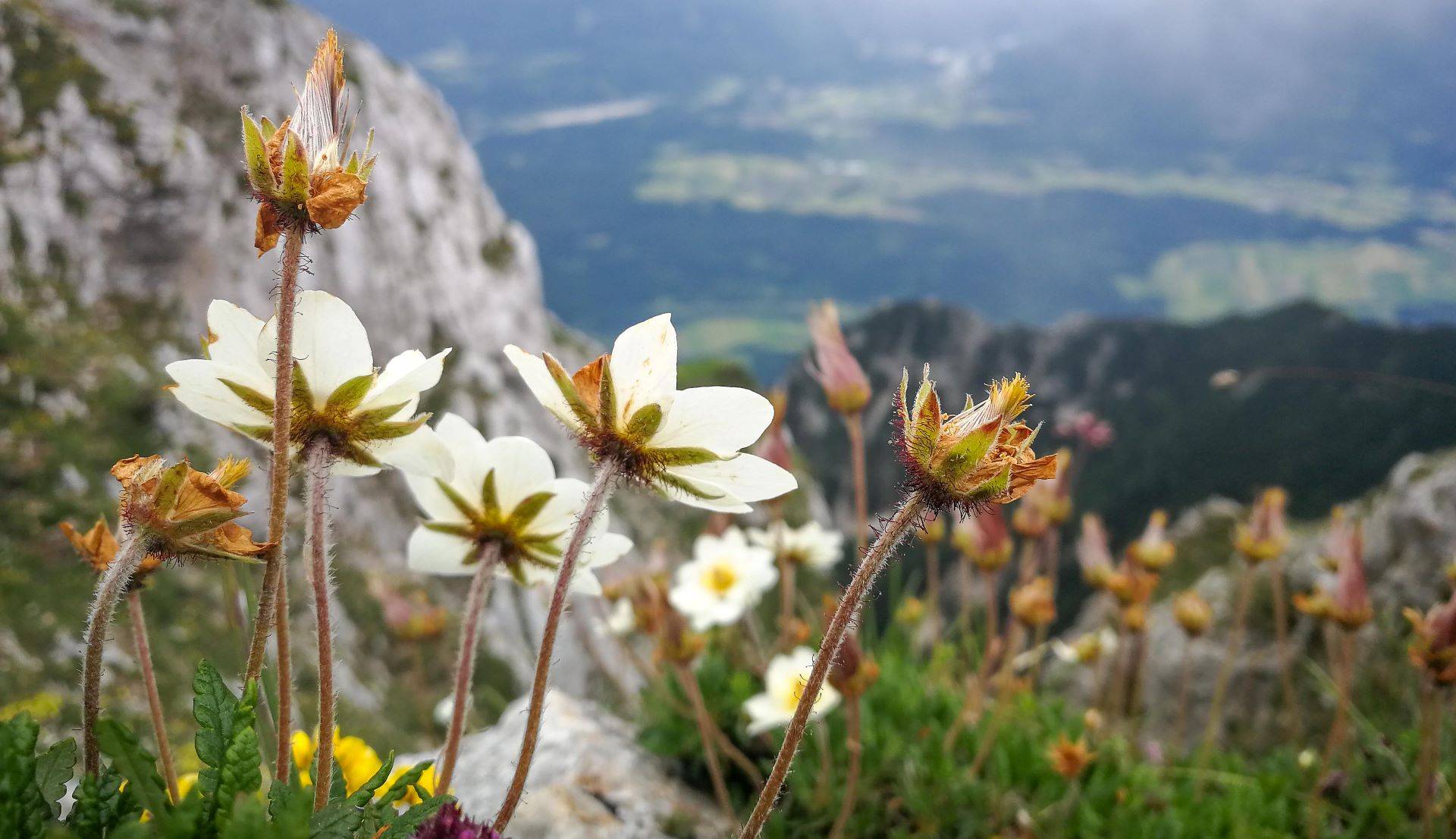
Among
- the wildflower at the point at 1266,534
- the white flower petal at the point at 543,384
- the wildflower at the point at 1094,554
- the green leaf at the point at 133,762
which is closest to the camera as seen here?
the green leaf at the point at 133,762

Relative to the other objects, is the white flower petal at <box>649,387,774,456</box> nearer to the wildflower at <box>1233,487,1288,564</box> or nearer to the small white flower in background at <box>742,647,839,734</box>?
the small white flower in background at <box>742,647,839,734</box>

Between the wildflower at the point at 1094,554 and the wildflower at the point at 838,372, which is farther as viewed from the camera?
the wildflower at the point at 1094,554

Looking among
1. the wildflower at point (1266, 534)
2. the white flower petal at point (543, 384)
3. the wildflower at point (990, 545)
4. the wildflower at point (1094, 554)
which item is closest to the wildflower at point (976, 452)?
the white flower petal at point (543, 384)

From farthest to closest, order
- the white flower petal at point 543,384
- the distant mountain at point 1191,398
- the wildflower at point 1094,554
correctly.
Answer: the distant mountain at point 1191,398 < the wildflower at point 1094,554 < the white flower petal at point 543,384

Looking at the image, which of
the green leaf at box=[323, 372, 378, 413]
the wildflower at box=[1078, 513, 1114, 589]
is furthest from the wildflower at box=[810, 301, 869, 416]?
the wildflower at box=[1078, 513, 1114, 589]

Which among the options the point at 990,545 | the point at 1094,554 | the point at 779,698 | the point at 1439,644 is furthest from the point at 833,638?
the point at 1094,554

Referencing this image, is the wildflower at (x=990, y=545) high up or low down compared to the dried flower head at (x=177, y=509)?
down

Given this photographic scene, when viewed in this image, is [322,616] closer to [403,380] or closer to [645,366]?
[403,380]

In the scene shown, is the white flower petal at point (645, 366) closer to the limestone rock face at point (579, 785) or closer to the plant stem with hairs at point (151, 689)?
the plant stem with hairs at point (151, 689)
